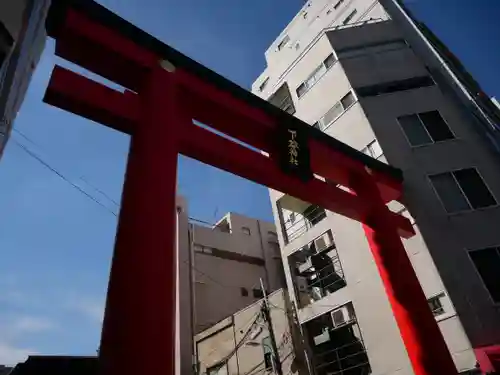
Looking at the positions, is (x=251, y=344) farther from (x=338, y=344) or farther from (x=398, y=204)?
(x=398, y=204)

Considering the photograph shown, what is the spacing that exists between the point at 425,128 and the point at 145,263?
10.6 metres

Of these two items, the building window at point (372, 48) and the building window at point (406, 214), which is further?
the building window at point (372, 48)

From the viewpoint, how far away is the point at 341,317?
10.6 m

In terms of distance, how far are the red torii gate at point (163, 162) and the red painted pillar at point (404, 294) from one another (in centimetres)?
2

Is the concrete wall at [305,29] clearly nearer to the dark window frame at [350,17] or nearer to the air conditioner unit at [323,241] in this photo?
the dark window frame at [350,17]

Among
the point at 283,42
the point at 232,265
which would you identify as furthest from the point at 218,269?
the point at 283,42

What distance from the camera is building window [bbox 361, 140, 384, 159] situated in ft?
36.1

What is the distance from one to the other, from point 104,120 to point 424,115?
1030 centimetres

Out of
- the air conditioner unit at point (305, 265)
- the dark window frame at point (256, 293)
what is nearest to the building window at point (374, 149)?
the air conditioner unit at point (305, 265)

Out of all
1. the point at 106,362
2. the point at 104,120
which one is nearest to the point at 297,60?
the point at 104,120

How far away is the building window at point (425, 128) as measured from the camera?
10.9m

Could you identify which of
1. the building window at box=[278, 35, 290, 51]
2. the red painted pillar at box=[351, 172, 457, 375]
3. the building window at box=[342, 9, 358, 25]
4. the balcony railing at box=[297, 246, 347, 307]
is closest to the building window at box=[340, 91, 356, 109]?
the balcony railing at box=[297, 246, 347, 307]

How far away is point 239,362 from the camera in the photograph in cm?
1345

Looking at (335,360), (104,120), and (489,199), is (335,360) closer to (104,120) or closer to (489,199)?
(489,199)
